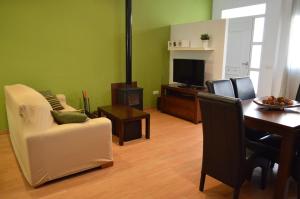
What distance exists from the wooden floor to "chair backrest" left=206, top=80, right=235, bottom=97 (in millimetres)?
925

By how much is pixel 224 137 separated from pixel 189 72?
296 centimetres

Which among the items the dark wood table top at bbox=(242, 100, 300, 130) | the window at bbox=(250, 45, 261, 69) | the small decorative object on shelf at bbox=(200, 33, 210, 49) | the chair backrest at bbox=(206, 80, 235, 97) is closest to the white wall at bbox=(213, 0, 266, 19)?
the window at bbox=(250, 45, 261, 69)

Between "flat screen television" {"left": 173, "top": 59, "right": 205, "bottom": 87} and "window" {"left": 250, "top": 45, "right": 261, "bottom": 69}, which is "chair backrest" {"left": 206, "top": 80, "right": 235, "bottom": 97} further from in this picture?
"window" {"left": 250, "top": 45, "right": 261, "bottom": 69}

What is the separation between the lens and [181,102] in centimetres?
479

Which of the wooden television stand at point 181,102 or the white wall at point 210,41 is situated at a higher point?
the white wall at point 210,41

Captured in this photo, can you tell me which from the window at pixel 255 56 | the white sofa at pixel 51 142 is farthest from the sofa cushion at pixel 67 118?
the window at pixel 255 56

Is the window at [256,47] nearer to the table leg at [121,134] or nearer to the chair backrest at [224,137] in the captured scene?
the table leg at [121,134]

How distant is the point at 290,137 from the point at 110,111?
2608 millimetres

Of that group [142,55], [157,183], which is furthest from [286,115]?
[142,55]

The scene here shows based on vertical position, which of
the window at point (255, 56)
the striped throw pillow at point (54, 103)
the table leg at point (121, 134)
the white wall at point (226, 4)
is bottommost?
the table leg at point (121, 134)

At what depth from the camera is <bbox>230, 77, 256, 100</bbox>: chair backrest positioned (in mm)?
3131

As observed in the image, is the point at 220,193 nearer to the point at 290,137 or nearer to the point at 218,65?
the point at 290,137

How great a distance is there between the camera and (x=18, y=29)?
379cm

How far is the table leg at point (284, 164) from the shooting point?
193 centimetres
